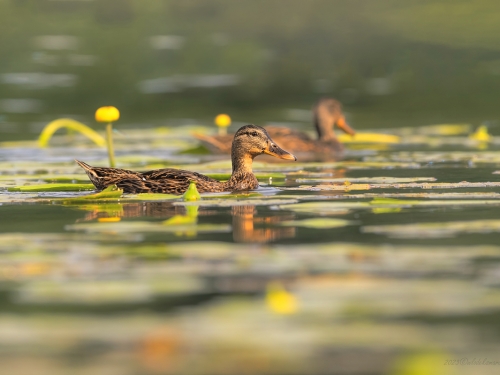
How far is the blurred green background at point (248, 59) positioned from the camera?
23.7 m

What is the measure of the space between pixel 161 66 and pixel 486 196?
2109 centimetres

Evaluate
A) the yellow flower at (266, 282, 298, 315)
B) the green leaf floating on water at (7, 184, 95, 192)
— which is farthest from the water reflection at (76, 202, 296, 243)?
the yellow flower at (266, 282, 298, 315)

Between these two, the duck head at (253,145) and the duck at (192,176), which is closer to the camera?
the duck at (192,176)

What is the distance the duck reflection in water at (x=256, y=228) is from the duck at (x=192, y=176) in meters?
1.45

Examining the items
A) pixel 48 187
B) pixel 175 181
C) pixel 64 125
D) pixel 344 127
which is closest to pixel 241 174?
pixel 175 181

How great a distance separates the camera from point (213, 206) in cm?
970

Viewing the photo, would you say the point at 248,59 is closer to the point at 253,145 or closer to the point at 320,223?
the point at 253,145

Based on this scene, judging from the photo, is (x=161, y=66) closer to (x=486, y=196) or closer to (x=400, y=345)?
(x=486, y=196)

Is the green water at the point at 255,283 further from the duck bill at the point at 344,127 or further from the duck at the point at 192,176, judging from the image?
the duck bill at the point at 344,127

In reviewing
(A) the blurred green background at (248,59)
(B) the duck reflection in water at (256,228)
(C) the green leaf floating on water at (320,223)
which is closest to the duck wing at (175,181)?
(B) the duck reflection in water at (256,228)

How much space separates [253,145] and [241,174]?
0.49 m

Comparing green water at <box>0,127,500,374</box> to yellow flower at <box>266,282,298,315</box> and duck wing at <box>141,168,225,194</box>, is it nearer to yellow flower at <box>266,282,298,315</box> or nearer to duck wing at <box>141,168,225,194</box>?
yellow flower at <box>266,282,298,315</box>

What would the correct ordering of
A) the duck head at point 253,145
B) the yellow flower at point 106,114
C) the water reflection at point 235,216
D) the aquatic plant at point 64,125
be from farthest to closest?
the aquatic plant at point 64,125
the yellow flower at point 106,114
the duck head at point 253,145
the water reflection at point 235,216

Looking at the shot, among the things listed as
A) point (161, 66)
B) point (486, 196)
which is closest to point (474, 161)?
point (486, 196)
